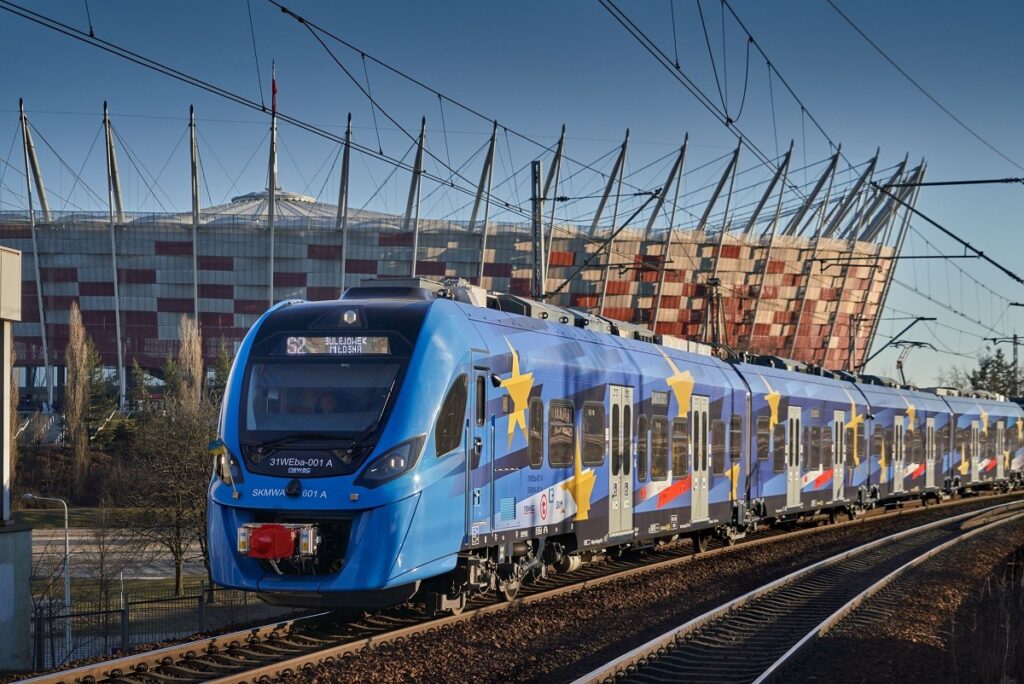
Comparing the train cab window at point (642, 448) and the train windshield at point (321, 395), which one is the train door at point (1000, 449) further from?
the train windshield at point (321, 395)

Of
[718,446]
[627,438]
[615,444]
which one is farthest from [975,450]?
[615,444]

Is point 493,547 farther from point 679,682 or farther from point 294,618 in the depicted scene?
point 679,682

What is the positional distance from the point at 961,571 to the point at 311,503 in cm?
1475

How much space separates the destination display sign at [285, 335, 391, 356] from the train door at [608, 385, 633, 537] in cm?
541

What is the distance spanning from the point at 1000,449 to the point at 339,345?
1589 inches

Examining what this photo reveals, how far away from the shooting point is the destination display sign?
12484 millimetres

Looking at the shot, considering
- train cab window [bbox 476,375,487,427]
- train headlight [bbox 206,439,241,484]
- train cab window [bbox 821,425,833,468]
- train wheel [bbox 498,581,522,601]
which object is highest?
train cab window [bbox 476,375,487,427]

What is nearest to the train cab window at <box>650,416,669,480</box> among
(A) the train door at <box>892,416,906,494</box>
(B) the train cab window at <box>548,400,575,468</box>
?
(B) the train cab window at <box>548,400,575,468</box>

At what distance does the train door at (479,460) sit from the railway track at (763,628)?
7.59ft

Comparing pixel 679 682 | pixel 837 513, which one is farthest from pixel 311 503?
pixel 837 513

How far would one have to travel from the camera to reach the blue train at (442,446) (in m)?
11.7

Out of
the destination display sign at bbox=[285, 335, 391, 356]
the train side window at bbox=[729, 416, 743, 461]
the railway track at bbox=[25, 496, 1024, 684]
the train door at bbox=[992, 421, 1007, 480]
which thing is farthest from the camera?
the train door at bbox=[992, 421, 1007, 480]

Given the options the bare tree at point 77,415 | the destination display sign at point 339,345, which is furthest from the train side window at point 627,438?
the bare tree at point 77,415

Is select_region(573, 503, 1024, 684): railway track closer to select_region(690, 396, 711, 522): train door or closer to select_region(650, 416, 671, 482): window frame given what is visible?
select_region(690, 396, 711, 522): train door
